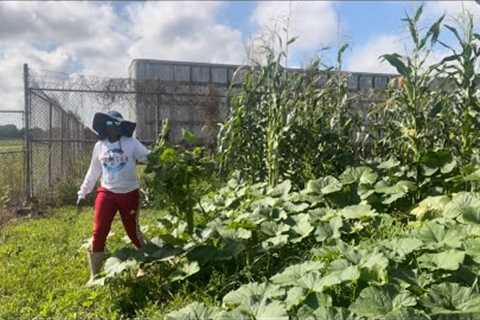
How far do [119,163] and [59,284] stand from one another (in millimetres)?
1191

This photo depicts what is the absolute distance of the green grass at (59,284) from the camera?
352 centimetres

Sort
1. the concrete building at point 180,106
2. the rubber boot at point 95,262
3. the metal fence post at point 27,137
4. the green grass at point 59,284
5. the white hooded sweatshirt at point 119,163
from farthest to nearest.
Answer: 1. the concrete building at point 180,106
2. the metal fence post at point 27,137
3. the white hooded sweatshirt at point 119,163
4. the rubber boot at point 95,262
5. the green grass at point 59,284

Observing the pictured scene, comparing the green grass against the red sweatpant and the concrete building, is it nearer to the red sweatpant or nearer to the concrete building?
the red sweatpant

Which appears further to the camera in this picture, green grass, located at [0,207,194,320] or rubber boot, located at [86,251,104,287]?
rubber boot, located at [86,251,104,287]

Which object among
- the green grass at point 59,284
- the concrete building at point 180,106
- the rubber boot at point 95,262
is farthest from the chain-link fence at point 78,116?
the rubber boot at point 95,262

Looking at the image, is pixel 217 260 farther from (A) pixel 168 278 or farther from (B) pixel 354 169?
(B) pixel 354 169

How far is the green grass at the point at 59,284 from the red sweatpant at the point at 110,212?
0.45 m

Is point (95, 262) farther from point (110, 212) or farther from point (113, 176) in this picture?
point (113, 176)

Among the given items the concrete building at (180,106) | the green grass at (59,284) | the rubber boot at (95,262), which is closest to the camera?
the green grass at (59,284)

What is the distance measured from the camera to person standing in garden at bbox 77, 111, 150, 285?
419 centimetres

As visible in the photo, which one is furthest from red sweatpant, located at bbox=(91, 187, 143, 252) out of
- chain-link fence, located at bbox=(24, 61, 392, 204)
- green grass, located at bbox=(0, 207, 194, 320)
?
chain-link fence, located at bbox=(24, 61, 392, 204)

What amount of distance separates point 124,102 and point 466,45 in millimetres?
6163

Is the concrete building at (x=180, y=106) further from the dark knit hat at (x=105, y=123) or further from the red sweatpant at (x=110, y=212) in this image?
the red sweatpant at (x=110, y=212)

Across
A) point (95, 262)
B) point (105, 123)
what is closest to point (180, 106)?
point (105, 123)
